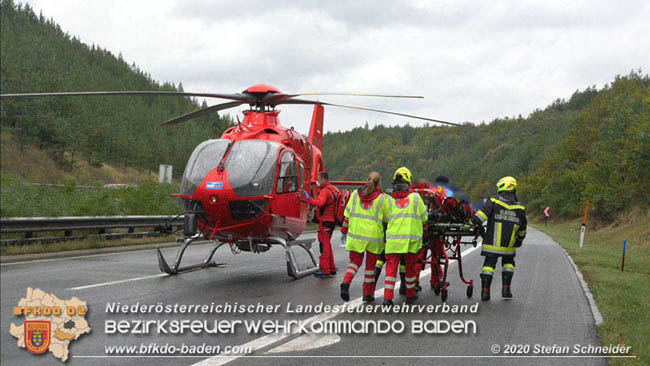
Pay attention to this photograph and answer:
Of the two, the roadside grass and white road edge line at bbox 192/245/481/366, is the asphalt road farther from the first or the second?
the roadside grass

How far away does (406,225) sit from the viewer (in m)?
8.36

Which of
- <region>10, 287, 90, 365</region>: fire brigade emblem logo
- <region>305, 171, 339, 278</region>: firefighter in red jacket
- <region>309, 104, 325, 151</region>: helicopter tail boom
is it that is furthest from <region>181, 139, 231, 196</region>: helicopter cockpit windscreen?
<region>309, 104, 325, 151</region>: helicopter tail boom

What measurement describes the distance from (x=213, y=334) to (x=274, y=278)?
4.71m

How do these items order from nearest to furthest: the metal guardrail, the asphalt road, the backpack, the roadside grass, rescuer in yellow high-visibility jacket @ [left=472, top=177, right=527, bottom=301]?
the asphalt road < the roadside grass < the metal guardrail < rescuer in yellow high-visibility jacket @ [left=472, top=177, right=527, bottom=301] < the backpack

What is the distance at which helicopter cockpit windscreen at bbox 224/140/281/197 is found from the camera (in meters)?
9.88

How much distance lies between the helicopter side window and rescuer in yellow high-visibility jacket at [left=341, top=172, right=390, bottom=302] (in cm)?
220

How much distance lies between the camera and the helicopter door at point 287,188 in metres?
10.5

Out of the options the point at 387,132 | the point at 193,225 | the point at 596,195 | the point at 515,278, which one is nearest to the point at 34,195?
the point at 193,225

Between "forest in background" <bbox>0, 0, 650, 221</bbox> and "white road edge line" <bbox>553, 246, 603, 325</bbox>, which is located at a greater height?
"forest in background" <bbox>0, 0, 650, 221</bbox>

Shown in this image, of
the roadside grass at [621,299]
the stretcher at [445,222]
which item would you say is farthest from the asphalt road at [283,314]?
the stretcher at [445,222]

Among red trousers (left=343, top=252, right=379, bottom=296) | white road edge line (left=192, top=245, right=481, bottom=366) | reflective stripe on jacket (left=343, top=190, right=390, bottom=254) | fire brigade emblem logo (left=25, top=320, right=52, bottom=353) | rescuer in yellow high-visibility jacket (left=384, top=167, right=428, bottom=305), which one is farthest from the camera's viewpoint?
red trousers (left=343, top=252, right=379, bottom=296)

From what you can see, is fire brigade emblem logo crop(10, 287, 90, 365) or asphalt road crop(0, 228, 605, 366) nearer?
fire brigade emblem logo crop(10, 287, 90, 365)

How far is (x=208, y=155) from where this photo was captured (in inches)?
405

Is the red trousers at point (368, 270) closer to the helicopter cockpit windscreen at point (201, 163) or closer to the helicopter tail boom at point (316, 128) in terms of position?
the helicopter cockpit windscreen at point (201, 163)
